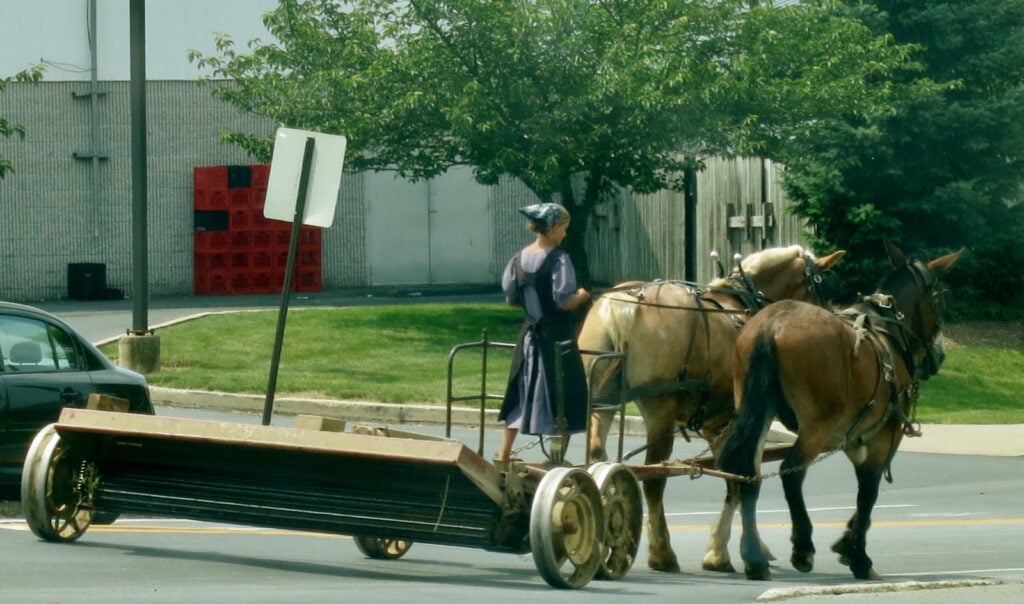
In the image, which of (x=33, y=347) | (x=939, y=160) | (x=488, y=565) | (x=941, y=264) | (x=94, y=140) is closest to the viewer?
(x=488, y=565)

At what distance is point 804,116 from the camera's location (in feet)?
81.2

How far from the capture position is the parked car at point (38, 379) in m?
11.1

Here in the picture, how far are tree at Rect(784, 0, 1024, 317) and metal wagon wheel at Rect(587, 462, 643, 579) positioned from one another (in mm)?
16195

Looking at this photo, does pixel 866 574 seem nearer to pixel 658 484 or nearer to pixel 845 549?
pixel 845 549

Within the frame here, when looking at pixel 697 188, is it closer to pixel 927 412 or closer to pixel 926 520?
pixel 927 412

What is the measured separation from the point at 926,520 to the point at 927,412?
7.26 metres

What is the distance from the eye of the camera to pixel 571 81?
24297mm

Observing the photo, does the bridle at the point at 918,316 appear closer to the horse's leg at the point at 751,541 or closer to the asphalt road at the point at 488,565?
the asphalt road at the point at 488,565

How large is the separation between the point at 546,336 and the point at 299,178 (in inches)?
116

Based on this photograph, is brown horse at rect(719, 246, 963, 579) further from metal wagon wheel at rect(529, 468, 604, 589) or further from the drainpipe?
the drainpipe

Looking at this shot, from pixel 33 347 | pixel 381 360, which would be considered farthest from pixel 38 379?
pixel 381 360

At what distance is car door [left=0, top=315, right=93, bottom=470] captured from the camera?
11.1 metres

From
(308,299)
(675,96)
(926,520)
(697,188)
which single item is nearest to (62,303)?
(308,299)

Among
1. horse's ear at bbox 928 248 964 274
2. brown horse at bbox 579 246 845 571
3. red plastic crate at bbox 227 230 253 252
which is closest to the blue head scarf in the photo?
brown horse at bbox 579 246 845 571
